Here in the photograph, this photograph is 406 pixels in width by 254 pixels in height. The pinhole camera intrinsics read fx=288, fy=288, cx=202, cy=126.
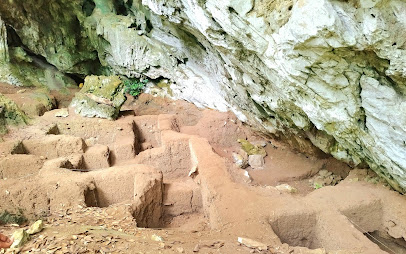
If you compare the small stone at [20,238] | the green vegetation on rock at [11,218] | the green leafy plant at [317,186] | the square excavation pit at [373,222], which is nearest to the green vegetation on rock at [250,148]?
the green leafy plant at [317,186]

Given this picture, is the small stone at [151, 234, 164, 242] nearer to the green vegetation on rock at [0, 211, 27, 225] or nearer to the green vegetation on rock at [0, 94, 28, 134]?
the green vegetation on rock at [0, 211, 27, 225]

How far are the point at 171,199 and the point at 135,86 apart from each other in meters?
6.87

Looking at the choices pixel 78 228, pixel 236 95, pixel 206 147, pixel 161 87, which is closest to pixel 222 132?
Answer: pixel 236 95

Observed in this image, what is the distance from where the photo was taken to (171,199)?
19.5ft

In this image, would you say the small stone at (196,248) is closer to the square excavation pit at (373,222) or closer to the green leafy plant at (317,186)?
the square excavation pit at (373,222)

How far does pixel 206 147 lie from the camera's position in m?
6.91

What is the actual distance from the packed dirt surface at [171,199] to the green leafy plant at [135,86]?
4022mm

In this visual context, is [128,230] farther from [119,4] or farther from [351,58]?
[119,4]

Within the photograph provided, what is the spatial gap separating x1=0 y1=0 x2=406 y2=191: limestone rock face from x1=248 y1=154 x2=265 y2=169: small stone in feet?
2.74

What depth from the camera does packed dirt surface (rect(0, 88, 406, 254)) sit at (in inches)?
164

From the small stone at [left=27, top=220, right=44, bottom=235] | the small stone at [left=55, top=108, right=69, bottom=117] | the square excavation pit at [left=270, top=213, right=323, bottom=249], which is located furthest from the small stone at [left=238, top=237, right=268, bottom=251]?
the small stone at [left=55, top=108, right=69, bottom=117]

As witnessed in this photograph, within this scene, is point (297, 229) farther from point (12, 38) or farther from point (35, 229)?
point (12, 38)

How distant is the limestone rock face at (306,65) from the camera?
3383 mm

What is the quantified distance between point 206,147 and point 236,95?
2254 mm
